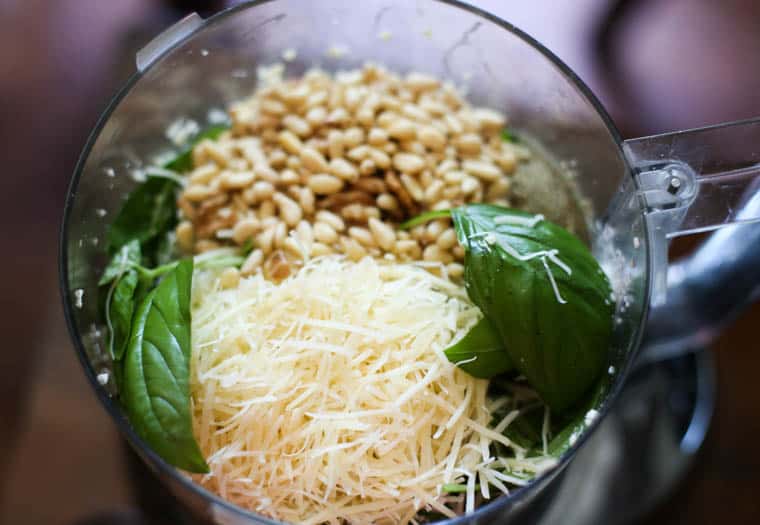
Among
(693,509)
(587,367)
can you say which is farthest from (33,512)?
(693,509)

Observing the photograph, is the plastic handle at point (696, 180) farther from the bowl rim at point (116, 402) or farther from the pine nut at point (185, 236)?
the pine nut at point (185, 236)

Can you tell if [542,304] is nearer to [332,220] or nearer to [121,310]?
[332,220]

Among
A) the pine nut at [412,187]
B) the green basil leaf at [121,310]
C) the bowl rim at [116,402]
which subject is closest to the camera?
the bowl rim at [116,402]

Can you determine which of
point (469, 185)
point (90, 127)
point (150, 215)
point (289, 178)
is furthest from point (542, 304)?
point (90, 127)

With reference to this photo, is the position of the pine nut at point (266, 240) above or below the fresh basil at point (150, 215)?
below

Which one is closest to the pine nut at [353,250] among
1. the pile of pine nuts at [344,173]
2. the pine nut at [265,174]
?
the pile of pine nuts at [344,173]

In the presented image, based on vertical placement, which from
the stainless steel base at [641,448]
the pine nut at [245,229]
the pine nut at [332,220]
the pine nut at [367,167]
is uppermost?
the pine nut at [245,229]

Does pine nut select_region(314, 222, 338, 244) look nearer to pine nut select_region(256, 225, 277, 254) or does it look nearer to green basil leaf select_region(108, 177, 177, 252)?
pine nut select_region(256, 225, 277, 254)

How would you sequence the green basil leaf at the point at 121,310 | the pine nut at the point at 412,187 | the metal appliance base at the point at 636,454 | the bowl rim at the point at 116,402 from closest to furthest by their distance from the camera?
1. the bowl rim at the point at 116,402
2. the green basil leaf at the point at 121,310
3. the pine nut at the point at 412,187
4. the metal appliance base at the point at 636,454
